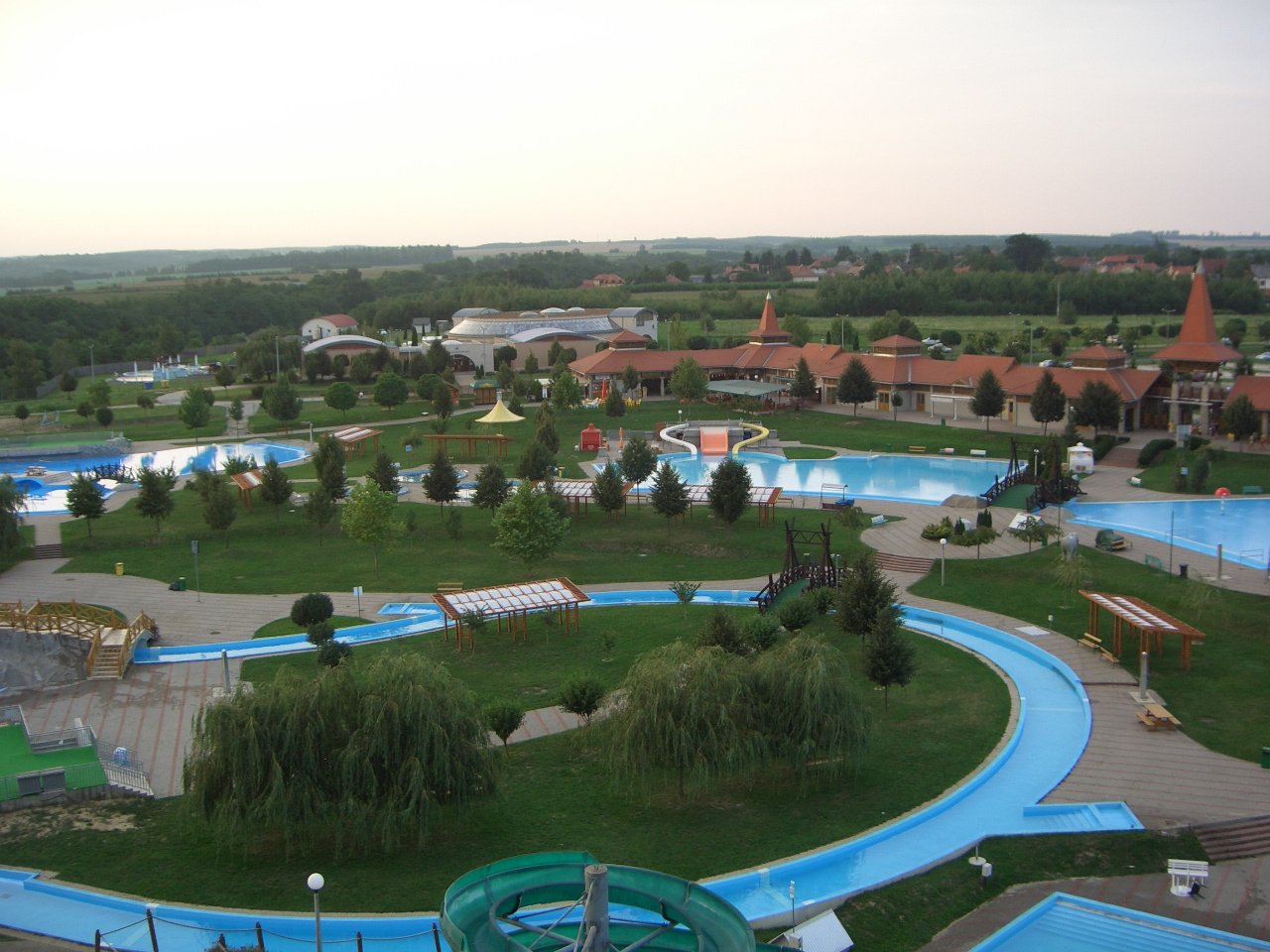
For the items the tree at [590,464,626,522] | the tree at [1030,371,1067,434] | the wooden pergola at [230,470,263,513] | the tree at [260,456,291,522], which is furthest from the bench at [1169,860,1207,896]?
the tree at [1030,371,1067,434]

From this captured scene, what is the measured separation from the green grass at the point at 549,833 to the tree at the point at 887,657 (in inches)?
35.2

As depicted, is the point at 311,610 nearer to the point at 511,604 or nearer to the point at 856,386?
the point at 511,604

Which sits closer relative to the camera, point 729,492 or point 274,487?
point 729,492

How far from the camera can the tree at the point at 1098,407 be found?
3822cm

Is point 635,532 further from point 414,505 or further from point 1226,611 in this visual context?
point 1226,611

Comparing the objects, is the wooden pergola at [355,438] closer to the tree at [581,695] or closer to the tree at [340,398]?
the tree at [340,398]

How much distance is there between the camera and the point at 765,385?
164 ft

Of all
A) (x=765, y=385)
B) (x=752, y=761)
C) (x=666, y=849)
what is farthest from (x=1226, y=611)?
(x=765, y=385)

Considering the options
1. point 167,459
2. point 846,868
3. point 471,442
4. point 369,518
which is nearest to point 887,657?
point 846,868

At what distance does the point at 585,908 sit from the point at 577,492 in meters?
23.2

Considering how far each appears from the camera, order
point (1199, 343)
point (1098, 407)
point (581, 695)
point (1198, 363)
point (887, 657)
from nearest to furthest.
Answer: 1. point (581, 695)
2. point (887, 657)
3. point (1098, 407)
4. point (1198, 363)
5. point (1199, 343)

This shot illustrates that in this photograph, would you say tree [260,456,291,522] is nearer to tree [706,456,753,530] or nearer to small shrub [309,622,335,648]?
small shrub [309,622,335,648]

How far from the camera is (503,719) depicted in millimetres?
15539

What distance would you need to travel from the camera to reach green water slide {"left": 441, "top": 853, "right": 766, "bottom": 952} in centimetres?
807
